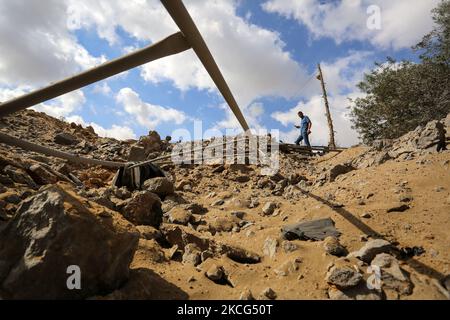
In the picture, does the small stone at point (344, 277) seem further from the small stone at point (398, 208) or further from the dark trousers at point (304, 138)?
the dark trousers at point (304, 138)

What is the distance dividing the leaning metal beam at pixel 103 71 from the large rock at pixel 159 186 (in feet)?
11.3

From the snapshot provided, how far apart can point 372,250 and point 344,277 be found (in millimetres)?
526

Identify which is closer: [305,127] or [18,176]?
[18,176]

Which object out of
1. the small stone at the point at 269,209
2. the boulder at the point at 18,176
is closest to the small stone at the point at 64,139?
the boulder at the point at 18,176

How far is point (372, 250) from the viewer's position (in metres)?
2.75

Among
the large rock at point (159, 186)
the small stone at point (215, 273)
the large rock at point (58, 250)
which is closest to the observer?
the large rock at point (58, 250)

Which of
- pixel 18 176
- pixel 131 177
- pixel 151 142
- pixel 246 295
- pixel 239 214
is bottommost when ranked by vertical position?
pixel 246 295

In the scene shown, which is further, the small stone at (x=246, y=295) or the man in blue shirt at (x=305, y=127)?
the man in blue shirt at (x=305, y=127)

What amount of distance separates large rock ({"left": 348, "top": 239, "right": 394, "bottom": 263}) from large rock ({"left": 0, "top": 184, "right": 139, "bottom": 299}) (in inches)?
75.1

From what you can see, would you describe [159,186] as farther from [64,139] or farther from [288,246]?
[64,139]

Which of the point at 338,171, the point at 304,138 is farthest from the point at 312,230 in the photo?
the point at 304,138

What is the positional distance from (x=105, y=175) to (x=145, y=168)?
4.20 ft

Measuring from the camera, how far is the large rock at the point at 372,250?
2.71 meters
